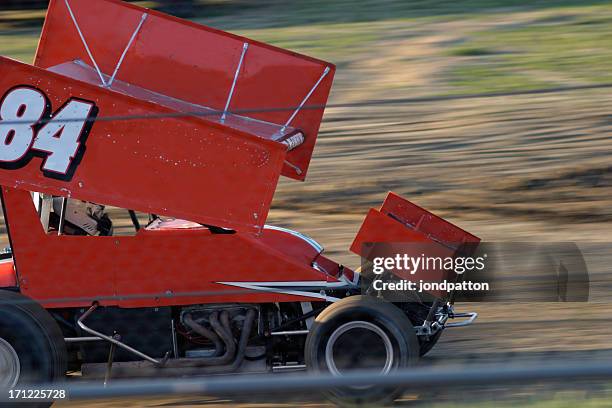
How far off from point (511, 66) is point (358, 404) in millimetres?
9429

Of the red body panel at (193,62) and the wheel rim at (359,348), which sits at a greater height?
the red body panel at (193,62)

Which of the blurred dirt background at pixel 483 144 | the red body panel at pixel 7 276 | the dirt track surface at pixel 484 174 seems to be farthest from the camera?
the dirt track surface at pixel 484 174

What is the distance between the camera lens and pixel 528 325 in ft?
23.5

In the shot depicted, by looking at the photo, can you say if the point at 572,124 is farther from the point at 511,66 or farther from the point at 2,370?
the point at 2,370

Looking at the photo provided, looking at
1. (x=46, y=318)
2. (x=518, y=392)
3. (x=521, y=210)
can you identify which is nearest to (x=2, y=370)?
(x=46, y=318)

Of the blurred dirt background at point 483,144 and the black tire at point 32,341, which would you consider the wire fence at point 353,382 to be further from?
the black tire at point 32,341

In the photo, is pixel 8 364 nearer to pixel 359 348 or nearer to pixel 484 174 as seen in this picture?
pixel 359 348

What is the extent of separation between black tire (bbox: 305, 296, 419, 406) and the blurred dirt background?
1.06 ft

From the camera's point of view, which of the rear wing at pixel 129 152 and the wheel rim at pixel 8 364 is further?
the wheel rim at pixel 8 364

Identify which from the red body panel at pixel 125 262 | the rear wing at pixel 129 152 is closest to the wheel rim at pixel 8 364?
the red body panel at pixel 125 262

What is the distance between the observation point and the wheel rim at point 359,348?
5.66 meters

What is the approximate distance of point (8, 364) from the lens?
5.57m

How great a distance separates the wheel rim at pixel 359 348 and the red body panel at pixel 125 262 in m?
0.55

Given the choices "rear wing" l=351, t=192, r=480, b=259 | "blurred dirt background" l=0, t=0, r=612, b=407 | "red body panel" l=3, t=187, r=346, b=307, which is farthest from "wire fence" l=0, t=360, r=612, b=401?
"rear wing" l=351, t=192, r=480, b=259
